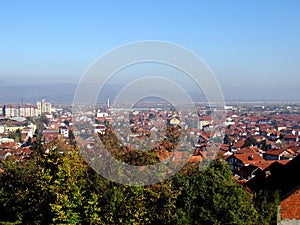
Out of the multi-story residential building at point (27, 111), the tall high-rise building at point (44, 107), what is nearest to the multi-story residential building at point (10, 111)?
the multi-story residential building at point (27, 111)

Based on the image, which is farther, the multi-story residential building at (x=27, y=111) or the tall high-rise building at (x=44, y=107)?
the multi-story residential building at (x=27, y=111)

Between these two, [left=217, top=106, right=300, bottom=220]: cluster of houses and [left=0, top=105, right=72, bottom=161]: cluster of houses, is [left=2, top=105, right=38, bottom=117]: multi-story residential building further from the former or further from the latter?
[left=217, top=106, right=300, bottom=220]: cluster of houses

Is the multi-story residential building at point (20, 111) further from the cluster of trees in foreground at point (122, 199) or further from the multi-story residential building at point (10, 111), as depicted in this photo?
the cluster of trees in foreground at point (122, 199)

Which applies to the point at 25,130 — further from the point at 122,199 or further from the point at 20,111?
the point at 122,199

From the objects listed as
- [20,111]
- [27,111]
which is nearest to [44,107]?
[27,111]

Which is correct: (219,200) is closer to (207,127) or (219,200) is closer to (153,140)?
(153,140)

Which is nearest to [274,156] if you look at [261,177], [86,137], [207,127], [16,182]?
[207,127]

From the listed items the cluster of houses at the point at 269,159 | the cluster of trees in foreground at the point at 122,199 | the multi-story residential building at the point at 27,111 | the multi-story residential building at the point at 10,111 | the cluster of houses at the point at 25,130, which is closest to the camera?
the cluster of trees in foreground at the point at 122,199

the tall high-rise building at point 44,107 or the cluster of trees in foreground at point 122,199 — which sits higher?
the cluster of trees in foreground at point 122,199

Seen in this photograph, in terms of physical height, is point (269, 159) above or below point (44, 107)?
below
